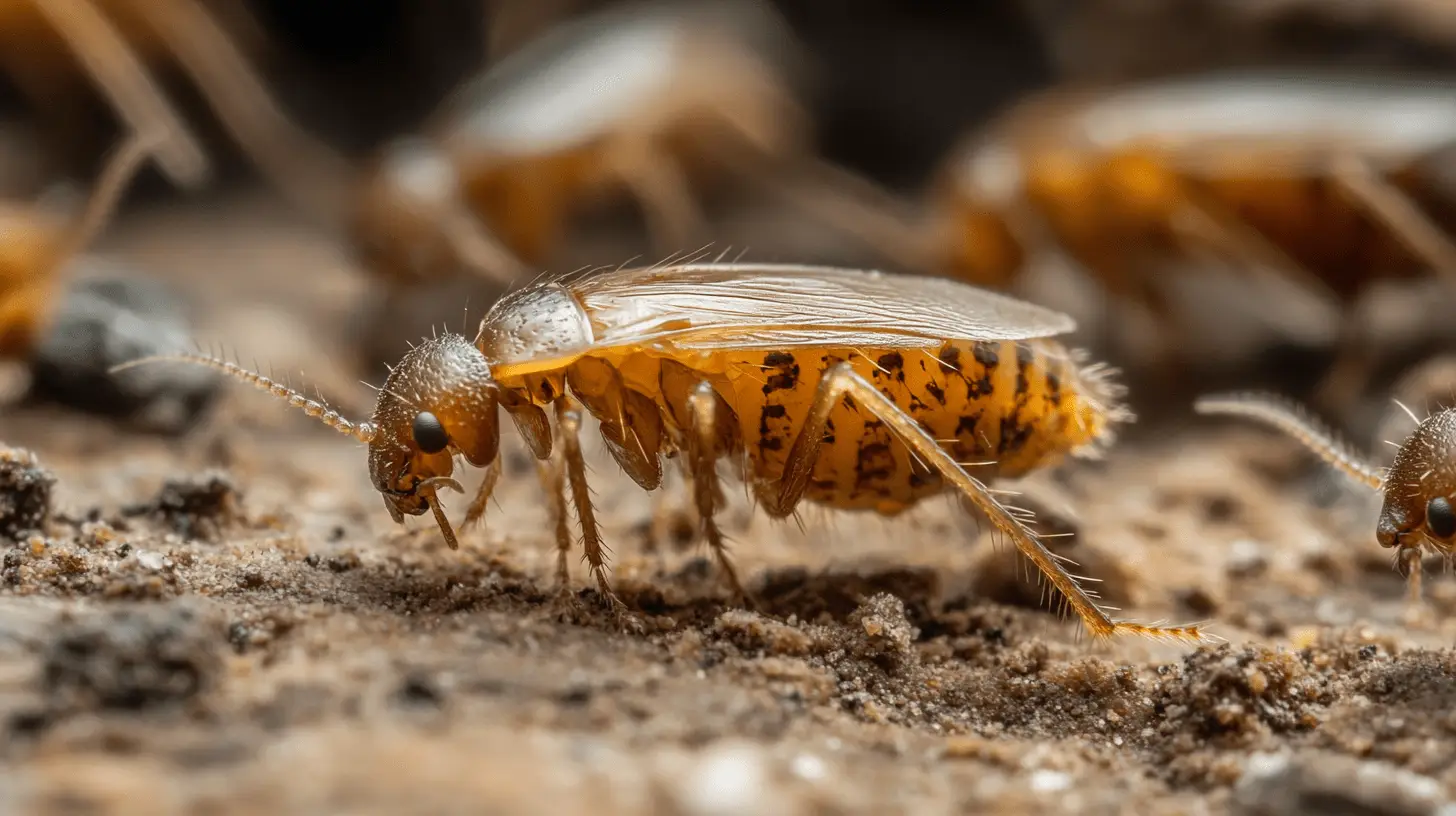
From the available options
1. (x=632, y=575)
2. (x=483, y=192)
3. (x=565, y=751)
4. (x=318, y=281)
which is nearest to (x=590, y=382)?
(x=632, y=575)

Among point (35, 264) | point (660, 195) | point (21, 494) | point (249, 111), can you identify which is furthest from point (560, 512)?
point (249, 111)

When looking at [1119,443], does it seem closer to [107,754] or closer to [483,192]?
[483,192]

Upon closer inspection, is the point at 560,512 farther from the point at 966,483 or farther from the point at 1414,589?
the point at 1414,589

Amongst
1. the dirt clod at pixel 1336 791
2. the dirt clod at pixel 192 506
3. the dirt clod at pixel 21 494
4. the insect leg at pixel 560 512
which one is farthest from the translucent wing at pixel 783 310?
the dirt clod at pixel 21 494

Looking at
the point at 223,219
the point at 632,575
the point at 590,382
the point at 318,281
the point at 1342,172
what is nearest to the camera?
the point at 590,382

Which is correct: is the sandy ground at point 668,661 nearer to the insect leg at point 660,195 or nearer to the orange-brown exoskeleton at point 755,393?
the orange-brown exoskeleton at point 755,393
